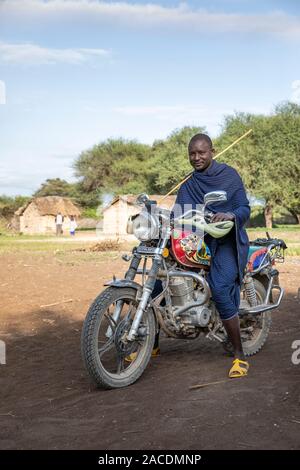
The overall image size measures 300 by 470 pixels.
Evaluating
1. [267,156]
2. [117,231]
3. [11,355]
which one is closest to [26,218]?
[117,231]

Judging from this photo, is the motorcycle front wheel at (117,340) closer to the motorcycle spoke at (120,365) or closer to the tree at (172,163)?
the motorcycle spoke at (120,365)

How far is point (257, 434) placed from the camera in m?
3.36

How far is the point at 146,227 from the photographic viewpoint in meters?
4.87

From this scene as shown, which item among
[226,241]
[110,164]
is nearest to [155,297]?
[226,241]

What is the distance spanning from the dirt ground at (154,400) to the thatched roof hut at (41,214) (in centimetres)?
5715

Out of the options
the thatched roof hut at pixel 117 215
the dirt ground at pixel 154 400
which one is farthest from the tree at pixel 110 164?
the dirt ground at pixel 154 400

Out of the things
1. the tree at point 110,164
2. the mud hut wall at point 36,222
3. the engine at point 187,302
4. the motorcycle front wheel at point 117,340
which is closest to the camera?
the motorcycle front wheel at point 117,340

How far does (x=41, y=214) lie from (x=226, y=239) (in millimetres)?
59605

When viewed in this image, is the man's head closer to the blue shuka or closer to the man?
the man

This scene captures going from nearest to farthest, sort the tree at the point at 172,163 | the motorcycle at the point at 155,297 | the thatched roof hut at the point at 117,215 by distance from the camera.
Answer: the motorcycle at the point at 155,297 < the thatched roof hut at the point at 117,215 < the tree at the point at 172,163

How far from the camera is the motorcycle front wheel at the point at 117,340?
4473mm

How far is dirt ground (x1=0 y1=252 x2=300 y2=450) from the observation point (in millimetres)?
3396

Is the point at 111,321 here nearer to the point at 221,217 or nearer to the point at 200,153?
the point at 221,217

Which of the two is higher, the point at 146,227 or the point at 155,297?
the point at 146,227
